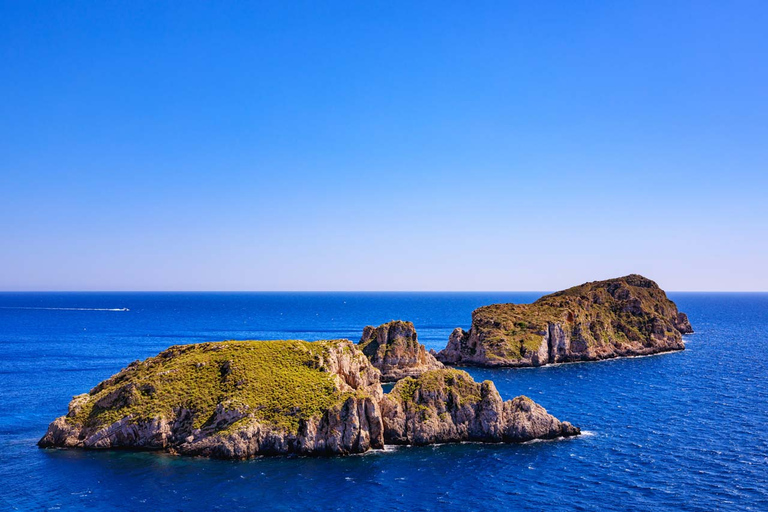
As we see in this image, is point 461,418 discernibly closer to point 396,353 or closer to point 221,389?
point 221,389

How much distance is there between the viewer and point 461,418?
271 feet

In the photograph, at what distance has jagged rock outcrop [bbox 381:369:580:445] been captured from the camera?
80812mm

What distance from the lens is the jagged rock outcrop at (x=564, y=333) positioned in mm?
157625

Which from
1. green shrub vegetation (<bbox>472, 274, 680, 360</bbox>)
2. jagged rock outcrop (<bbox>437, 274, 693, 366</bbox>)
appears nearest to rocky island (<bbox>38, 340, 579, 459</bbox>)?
jagged rock outcrop (<bbox>437, 274, 693, 366</bbox>)

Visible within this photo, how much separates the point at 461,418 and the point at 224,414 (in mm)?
35302

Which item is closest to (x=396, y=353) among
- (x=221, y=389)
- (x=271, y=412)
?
(x=221, y=389)

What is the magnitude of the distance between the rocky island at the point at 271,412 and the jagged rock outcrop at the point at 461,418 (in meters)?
0.15

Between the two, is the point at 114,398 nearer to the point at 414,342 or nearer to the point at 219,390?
the point at 219,390

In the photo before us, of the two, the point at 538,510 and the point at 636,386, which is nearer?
the point at 538,510

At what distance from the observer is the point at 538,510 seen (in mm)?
57969

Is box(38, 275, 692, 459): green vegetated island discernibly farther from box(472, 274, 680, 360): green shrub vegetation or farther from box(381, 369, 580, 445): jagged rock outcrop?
box(472, 274, 680, 360): green shrub vegetation

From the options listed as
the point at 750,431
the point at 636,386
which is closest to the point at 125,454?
the point at 750,431

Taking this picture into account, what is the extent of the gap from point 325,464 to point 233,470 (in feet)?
39.0

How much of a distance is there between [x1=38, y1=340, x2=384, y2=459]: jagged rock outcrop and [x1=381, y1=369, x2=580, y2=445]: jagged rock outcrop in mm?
3756
